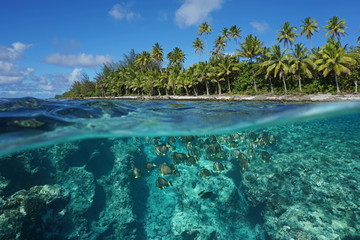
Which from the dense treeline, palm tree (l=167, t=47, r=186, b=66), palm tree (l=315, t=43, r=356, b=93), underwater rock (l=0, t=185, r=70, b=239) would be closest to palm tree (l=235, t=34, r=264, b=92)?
the dense treeline

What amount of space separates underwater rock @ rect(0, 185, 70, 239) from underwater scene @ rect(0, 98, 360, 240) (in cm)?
4

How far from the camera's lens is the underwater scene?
30.7 feet

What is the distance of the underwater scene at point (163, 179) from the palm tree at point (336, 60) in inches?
707

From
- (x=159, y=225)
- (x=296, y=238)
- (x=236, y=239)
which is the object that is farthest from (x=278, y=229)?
(x=159, y=225)

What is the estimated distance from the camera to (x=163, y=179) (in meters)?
9.85

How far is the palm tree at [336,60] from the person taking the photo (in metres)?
28.3

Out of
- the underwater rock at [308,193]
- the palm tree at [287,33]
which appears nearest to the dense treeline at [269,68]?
the palm tree at [287,33]

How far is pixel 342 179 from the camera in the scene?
12.3m

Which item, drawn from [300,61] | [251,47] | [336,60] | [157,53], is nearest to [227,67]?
[251,47]

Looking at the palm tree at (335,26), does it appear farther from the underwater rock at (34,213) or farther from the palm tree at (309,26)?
the underwater rock at (34,213)

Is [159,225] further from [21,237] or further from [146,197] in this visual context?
[21,237]

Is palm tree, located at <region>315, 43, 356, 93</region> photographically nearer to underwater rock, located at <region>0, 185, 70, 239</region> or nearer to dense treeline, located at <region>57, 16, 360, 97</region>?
dense treeline, located at <region>57, 16, 360, 97</region>

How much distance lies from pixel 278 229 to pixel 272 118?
5.39 m

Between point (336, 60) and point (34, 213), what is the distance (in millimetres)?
35125
